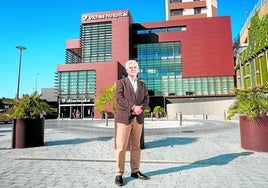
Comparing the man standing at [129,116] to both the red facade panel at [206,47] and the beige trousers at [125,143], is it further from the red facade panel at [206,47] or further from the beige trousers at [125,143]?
the red facade panel at [206,47]

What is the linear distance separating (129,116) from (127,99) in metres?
0.30

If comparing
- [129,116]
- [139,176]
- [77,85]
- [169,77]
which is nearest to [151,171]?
[139,176]

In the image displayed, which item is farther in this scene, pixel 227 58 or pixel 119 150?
pixel 227 58

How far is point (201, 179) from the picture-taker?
391cm

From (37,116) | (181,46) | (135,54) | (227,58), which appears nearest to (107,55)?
(135,54)

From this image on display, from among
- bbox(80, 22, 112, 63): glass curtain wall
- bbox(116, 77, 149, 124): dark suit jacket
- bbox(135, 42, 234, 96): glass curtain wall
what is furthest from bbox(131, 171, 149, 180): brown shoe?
bbox(135, 42, 234, 96): glass curtain wall

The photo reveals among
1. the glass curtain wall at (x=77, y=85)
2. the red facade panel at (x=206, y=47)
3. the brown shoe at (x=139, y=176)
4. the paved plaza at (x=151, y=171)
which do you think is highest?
the red facade panel at (x=206, y=47)

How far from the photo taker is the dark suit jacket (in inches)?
150

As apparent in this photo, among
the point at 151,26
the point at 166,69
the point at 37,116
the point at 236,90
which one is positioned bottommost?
the point at 37,116

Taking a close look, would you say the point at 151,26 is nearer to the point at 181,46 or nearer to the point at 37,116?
the point at 181,46

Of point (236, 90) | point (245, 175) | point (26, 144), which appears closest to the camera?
point (245, 175)

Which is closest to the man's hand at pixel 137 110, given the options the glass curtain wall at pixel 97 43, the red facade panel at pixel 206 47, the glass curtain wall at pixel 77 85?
the glass curtain wall at pixel 77 85

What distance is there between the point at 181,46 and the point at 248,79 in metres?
19.9

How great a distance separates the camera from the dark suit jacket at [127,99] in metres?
3.81
